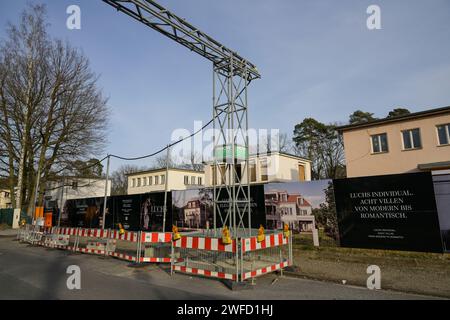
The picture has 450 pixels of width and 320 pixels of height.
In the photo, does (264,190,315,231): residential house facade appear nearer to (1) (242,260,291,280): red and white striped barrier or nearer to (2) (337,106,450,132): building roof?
(1) (242,260,291,280): red and white striped barrier

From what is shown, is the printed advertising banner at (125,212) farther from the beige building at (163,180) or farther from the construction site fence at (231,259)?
the beige building at (163,180)

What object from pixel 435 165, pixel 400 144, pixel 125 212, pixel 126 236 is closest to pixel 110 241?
pixel 126 236

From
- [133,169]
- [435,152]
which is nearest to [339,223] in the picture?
[435,152]

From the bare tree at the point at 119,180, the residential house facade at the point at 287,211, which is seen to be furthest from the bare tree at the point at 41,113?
the bare tree at the point at 119,180

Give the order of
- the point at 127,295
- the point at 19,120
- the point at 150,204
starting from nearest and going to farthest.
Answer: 1. the point at 127,295
2. the point at 150,204
3. the point at 19,120

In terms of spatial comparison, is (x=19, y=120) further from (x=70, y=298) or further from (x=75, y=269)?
(x=70, y=298)

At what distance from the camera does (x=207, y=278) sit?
7.08 metres

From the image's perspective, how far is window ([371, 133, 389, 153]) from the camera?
21.8m

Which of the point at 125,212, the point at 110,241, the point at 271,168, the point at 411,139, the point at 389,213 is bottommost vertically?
the point at 110,241

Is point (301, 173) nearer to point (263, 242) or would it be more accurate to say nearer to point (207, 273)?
point (263, 242)

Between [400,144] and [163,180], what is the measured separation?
33217mm

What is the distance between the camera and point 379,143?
22.1 metres

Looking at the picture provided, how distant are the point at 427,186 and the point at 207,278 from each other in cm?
767

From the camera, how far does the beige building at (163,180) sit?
4303cm
